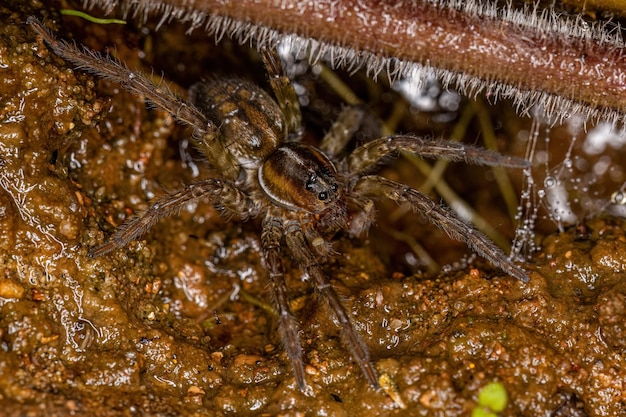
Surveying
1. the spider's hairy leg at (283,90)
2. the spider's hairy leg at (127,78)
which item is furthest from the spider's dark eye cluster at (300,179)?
the spider's hairy leg at (127,78)

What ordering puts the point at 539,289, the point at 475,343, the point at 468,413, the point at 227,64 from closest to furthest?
the point at 468,413, the point at 475,343, the point at 539,289, the point at 227,64

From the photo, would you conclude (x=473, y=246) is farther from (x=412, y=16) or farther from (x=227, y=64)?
(x=227, y=64)

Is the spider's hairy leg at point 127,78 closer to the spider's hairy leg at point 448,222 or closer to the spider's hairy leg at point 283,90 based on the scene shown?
the spider's hairy leg at point 283,90

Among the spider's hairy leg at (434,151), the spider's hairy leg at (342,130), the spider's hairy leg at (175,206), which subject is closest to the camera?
the spider's hairy leg at (175,206)

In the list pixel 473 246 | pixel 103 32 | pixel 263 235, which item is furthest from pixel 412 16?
pixel 103 32

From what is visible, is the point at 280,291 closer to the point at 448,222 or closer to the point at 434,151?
the point at 448,222

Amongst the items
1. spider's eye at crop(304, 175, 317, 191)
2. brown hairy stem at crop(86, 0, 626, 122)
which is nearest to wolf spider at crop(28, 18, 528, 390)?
spider's eye at crop(304, 175, 317, 191)
